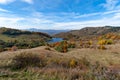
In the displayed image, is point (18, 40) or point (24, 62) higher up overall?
point (24, 62)

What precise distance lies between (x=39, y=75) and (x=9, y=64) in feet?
11.9

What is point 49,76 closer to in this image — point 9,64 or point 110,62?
point 9,64

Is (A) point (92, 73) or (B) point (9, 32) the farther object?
(B) point (9, 32)

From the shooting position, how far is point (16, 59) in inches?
439

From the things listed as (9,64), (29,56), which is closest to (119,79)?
(9,64)

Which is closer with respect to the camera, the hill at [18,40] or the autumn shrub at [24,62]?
the autumn shrub at [24,62]

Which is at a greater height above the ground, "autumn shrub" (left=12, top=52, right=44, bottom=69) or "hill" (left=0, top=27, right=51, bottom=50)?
"autumn shrub" (left=12, top=52, right=44, bottom=69)

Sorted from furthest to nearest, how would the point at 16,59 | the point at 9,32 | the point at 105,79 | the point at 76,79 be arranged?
the point at 9,32 → the point at 16,59 → the point at 76,79 → the point at 105,79

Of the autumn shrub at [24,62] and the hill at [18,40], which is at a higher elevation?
the autumn shrub at [24,62]

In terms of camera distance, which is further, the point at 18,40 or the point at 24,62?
the point at 18,40

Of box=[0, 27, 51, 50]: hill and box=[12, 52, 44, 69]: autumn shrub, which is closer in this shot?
box=[12, 52, 44, 69]: autumn shrub

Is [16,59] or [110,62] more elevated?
[16,59]

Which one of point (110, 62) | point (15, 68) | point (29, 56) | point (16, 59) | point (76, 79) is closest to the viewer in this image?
point (76, 79)

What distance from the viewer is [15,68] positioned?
9766 millimetres
